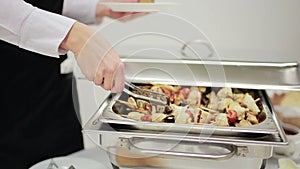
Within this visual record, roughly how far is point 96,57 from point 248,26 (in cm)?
71

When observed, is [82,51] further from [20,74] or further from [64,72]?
[64,72]

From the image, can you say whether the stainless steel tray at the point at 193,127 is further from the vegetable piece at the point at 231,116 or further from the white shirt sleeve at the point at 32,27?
the white shirt sleeve at the point at 32,27

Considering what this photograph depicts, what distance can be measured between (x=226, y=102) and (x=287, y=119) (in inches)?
10.4

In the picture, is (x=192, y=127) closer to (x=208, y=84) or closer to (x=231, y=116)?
(x=231, y=116)

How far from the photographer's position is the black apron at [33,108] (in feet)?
3.63

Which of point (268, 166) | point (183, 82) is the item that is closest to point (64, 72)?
point (183, 82)

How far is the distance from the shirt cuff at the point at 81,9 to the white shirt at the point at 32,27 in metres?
0.37

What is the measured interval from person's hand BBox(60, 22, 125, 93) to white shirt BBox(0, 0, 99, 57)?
18 millimetres

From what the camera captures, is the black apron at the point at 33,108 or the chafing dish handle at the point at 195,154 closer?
the chafing dish handle at the point at 195,154

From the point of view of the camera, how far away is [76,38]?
Answer: 84cm

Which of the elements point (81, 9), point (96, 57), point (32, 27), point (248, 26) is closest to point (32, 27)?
point (32, 27)

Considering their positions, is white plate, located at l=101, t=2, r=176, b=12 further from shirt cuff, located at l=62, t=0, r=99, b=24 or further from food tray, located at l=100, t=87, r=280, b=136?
food tray, located at l=100, t=87, r=280, b=136

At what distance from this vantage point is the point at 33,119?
1.17 meters

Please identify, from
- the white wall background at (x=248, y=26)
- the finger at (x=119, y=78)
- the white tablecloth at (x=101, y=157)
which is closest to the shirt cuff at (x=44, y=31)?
the finger at (x=119, y=78)
